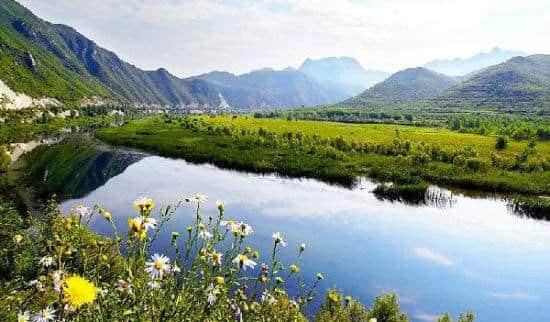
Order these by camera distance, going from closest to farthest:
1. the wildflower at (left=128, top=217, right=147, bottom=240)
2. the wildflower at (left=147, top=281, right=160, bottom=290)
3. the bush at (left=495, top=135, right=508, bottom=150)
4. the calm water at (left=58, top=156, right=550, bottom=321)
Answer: the wildflower at (left=128, top=217, right=147, bottom=240) → the wildflower at (left=147, top=281, right=160, bottom=290) → the calm water at (left=58, top=156, right=550, bottom=321) → the bush at (left=495, top=135, right=508, bottom=150)

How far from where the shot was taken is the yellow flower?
11.2 ft

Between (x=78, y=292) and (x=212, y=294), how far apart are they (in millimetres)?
1654

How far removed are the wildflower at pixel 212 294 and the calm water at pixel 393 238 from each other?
730 inches

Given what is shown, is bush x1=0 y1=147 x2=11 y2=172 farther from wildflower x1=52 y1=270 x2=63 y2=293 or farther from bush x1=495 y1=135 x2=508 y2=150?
bush x1=495 y1=135 x2=508 y2=150

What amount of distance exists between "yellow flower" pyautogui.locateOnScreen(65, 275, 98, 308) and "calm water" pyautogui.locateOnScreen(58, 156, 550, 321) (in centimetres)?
2016

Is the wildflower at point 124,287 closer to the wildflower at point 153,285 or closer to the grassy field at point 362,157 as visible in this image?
the wildflower at point 153,285

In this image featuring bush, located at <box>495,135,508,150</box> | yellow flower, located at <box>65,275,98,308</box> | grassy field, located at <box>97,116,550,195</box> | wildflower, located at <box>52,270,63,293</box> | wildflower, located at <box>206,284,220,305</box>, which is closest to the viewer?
yellow flower, located at <box>65,275,98,308</box>

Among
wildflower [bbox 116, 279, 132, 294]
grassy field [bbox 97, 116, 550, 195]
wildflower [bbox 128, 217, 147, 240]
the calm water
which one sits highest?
wildflower [bbox 128, 217, 147, 240]

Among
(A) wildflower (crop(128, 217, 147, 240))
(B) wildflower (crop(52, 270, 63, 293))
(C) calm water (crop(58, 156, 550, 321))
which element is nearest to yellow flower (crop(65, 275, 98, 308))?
(B) wildflower (crop(52, 270, 63, 293))

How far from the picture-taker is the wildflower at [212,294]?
4.76 metres

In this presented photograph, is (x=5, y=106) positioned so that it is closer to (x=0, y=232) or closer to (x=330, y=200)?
(x=330, y=200)

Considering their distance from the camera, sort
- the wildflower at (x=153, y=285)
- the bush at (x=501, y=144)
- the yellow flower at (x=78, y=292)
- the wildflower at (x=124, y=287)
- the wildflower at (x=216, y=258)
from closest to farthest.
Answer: the yellow flower at (x=78, y=292)
the wildflower at (x=124, y=287)
the wildflower at (x=153, y=285)
the wildflower at (x=216, y=258)
the bush at (x=501, y=144)

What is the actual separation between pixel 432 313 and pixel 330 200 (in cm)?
2168

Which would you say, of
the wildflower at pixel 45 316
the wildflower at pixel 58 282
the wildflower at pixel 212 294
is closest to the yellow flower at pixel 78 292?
the wildflower at pixel 58 282
